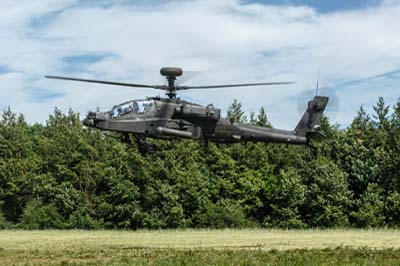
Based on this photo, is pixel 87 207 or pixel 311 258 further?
pixel 87 207

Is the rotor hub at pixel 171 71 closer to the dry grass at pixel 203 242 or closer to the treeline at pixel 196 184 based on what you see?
the dry grass at pixel 203 242

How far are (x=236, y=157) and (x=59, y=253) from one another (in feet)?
167

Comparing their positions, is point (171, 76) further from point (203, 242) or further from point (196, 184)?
point (196, 184)

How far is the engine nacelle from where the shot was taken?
26.0 metres

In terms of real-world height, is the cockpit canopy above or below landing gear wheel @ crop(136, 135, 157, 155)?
above

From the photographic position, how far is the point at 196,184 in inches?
2692

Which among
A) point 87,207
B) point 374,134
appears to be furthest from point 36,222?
point 374,134

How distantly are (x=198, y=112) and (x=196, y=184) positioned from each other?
42.6 meters

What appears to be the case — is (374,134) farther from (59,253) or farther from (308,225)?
(59,253)

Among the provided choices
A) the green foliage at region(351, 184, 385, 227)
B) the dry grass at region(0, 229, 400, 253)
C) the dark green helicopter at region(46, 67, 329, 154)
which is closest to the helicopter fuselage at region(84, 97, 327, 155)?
the dark green helicopter at region(46, 67, 329, 154)

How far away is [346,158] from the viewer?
71562 millimetres

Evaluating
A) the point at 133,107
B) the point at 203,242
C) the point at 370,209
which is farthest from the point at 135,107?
the point at 370,209

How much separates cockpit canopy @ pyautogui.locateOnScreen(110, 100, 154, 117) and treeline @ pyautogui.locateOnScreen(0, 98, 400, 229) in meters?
40.2

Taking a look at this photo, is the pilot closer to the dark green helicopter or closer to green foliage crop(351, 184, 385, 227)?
the dark green helicopter
